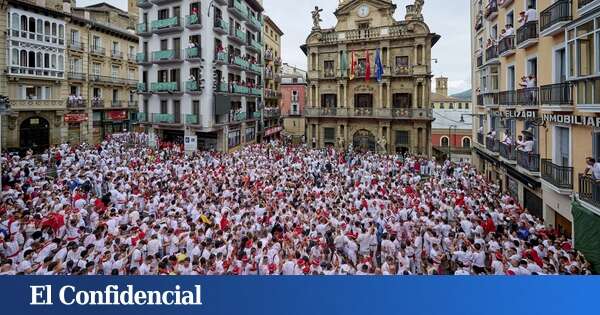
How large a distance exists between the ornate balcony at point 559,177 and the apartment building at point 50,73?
3305 centimetres

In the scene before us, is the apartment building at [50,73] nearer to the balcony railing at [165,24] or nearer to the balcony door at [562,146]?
the balcony railing at [165,24]

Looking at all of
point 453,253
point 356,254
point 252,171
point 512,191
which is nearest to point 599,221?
point 453,253

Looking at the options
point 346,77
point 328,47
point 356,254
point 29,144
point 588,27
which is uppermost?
point 328,47

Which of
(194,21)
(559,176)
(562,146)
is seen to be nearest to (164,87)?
(194,21)

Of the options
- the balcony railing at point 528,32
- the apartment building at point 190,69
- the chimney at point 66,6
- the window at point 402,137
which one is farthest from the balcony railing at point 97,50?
the balcony railing at point 528,32

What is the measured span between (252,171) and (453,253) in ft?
41.0

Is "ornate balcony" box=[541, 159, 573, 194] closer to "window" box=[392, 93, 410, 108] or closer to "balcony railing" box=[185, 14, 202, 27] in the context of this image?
"window" box=[392, 93, 410, 108]

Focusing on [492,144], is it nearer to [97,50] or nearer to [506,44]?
[506,44]

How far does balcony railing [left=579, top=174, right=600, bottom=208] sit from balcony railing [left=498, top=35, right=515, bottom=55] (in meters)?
8.72

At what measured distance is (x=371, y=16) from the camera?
35781 millimetres

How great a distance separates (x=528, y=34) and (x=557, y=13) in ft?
9.39

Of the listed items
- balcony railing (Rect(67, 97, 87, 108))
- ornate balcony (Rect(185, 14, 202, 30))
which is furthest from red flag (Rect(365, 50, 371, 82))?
balcony railing (Rect(67, 97, 87, 108))

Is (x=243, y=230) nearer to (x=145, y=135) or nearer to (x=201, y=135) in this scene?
(x=201, y=135)

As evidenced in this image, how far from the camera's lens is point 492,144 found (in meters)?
19.7
